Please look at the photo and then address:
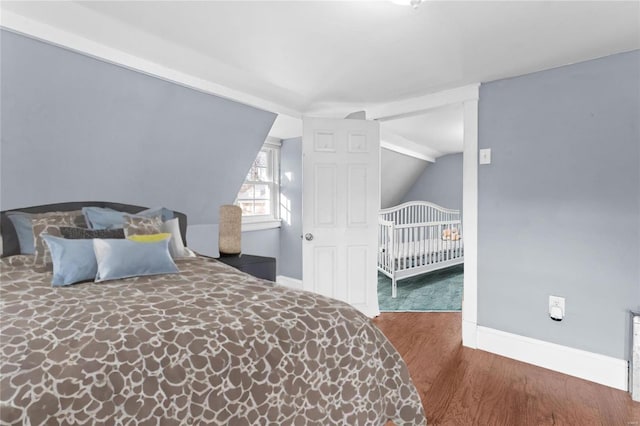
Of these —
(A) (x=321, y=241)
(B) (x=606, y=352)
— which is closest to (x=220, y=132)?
(A) (x=321, y=241)

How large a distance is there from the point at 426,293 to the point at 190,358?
12.2ft

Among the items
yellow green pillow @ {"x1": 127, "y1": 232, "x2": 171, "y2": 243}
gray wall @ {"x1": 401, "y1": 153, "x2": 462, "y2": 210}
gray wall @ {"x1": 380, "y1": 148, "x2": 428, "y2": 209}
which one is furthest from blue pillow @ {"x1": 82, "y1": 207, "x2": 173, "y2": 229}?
gray wall @ {"x1": 401, "y1": 153, "x2": 462, "y2": 210}

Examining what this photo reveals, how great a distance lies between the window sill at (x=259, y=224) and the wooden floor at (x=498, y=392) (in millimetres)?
2021

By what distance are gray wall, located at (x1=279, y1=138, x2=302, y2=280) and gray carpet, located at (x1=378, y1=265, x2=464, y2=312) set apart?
1.16 meters

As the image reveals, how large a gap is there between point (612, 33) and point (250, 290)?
2.43 metres

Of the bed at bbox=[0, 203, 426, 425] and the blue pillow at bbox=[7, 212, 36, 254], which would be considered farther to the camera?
the blue pillow at bbox=[7, 212, 36, 254]

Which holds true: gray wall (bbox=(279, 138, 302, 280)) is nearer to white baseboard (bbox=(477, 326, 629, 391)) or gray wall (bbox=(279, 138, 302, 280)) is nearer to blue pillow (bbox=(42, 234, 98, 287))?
white baseboard (bbox=(477, 326, 629, 391))

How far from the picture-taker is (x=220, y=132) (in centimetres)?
284

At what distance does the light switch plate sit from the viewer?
264cm

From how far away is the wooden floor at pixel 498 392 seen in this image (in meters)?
1.79

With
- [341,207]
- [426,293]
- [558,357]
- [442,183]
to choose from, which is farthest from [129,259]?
[442,183]

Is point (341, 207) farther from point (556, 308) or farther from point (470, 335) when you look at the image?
point (556, 308)

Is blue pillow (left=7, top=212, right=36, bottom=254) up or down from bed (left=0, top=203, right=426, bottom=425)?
up

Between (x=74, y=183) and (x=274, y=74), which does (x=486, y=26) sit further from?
(x=74, y=183)
